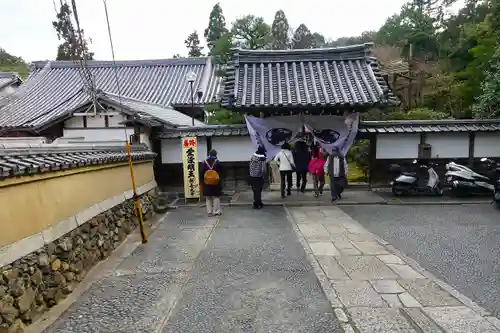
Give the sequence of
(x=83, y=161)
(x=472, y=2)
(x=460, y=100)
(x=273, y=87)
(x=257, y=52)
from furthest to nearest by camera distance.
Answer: (x=472, y=2) → (x=460, y=100) → (x=257, y=52) → (x=273, y=87) → (x=83, y=161)

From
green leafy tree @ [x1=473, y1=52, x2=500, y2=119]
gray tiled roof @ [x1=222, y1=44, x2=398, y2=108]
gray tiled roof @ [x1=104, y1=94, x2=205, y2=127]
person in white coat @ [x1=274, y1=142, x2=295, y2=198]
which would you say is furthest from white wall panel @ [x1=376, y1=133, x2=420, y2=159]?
gray tiled roof @ [x1=104, y1=94, x2=205, y2=127]

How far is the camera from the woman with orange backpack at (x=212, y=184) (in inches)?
408

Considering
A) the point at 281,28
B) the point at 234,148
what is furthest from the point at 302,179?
Answer: the point at 281,28

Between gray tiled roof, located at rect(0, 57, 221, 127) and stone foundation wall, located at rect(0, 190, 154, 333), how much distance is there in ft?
52.3

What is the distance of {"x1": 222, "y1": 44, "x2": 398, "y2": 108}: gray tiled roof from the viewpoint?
40.5 ft

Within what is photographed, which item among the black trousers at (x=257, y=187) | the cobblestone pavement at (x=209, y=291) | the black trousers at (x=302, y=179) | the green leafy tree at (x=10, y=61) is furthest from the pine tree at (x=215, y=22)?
the cobblestone pavement at (x=209, y=291)

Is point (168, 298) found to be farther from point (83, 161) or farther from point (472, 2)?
point (472, 2)

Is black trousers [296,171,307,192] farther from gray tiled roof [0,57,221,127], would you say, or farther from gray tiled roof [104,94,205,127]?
gray tiled roof [0,57,221,127]

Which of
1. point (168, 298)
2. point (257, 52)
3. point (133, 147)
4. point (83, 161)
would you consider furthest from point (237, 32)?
point (168, 298)

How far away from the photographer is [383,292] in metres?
5.11

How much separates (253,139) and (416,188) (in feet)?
17.8

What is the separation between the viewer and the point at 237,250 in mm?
7273

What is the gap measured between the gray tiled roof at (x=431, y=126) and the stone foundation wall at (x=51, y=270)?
8866 mm

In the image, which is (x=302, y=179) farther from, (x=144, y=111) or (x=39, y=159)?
(x=39, y=159)
